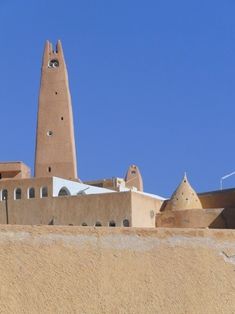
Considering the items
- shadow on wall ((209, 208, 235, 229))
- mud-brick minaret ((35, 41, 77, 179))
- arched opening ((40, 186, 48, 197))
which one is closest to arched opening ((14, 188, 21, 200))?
arched opening ((40, 186, 48, 197))

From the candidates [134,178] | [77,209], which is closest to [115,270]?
[77,209]

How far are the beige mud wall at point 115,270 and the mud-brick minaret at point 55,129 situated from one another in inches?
1207

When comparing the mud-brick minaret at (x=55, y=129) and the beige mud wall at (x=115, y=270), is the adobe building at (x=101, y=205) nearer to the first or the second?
the mud-brick minaret at (x=55, y=129)

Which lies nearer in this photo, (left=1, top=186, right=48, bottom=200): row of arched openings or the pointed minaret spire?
(left=1, top=186, right=48, bottom=200): row of arched openings

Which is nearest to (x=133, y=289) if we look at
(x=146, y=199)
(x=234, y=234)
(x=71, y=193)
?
(x=234, y=234)

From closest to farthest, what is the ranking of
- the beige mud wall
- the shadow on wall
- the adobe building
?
the beige mud wall, the shadow on wall, the adobe building

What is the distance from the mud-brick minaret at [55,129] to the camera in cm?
3888

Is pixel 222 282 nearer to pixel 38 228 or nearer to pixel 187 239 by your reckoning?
pixel 187 239

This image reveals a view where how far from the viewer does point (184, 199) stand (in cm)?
2947

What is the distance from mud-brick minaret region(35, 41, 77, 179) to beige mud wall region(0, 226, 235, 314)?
3066 cm

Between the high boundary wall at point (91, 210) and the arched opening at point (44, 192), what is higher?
the arched opening at point (44, 192)

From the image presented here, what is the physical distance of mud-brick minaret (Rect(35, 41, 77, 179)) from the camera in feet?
128

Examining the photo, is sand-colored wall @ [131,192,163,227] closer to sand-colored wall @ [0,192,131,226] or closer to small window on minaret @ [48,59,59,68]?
sand-colored wall @ [0,192,131,226]

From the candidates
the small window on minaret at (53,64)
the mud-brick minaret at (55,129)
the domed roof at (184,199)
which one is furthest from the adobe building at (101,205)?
the small window on minaret at (53,64)
